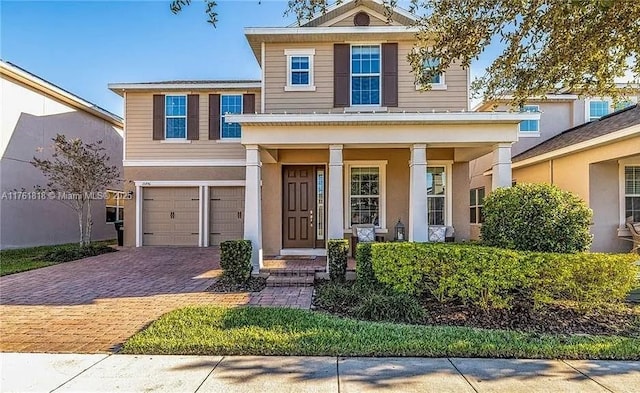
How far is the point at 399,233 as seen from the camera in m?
10.3

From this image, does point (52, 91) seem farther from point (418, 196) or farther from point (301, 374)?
point (301, 374)

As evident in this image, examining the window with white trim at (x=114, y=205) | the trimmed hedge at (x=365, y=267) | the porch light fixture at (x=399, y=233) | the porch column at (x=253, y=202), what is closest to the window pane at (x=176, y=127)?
the window with white trim at (x=114, y=205)

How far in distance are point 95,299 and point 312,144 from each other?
201 inches

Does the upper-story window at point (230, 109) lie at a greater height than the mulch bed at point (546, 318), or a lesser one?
greater

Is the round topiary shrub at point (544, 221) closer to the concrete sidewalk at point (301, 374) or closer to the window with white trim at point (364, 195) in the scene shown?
the concrete sidewalk at point (301, 374)

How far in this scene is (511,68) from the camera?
7.12m

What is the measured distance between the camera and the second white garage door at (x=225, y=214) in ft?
46.4

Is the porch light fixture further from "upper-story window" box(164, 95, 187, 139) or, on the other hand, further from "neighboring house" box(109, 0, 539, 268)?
"upper-story window" box(164, 95, 187, 139)

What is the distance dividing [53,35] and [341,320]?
13.3 meters

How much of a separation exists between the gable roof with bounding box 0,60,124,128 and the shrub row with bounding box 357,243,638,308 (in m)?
14.3

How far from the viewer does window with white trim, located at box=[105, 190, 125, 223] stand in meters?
18.1

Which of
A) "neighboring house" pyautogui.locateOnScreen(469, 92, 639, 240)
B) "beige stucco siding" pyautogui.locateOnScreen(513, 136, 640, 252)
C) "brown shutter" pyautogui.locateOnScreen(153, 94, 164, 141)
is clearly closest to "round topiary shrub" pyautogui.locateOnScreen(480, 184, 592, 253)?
"beige stucco siding" pyautogui.locateOnScreen(513, 136, 640, 252)

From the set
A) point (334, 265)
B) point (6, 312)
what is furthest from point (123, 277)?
point (334, 265)

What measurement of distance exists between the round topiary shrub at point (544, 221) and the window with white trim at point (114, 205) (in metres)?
17.0
